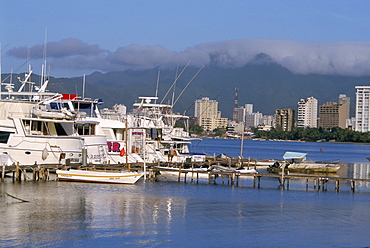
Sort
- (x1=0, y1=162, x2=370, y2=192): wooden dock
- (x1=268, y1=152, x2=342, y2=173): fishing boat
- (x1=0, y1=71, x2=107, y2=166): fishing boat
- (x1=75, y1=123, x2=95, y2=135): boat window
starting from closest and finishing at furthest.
Result: (x1=0, y1=162, x2=370, y2=192): wooden dock → (x1=0, y1=71, x2=107, y2=166): fishing boat → (x1=75, y1=123, x2=95, y2=135): boat window → (x1=268, y1=152, x2=342, y2=173): fishing boat

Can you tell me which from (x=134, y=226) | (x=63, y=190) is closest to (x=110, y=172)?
(x=63, y=190)

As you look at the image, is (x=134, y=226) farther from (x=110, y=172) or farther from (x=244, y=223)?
(x=110, y=172)

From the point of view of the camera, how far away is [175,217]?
33406 mm

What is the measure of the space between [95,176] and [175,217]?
49.2 ft

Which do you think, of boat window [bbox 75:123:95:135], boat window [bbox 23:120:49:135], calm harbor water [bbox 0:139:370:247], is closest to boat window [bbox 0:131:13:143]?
boat window [bbox 23:120:49:135]

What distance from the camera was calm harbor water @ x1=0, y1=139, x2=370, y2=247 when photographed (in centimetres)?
2758

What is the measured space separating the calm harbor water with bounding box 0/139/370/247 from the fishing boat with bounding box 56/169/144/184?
2.46 feet

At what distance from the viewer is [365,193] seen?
5072 cm

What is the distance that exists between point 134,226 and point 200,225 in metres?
3.41

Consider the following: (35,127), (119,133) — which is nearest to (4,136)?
(35,127)

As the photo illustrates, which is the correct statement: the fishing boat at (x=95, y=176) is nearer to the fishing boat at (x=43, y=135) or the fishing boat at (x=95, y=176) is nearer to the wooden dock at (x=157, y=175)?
the wooden dock at (x=157, y=175)

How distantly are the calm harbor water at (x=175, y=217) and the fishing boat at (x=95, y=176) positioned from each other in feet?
2.46

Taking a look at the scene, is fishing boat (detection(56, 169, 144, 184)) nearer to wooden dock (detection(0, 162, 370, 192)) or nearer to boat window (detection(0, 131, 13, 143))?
wooden dock (detection(0, 162, 370, 192))

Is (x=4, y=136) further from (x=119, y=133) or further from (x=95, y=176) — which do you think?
(x=119, y=133)
